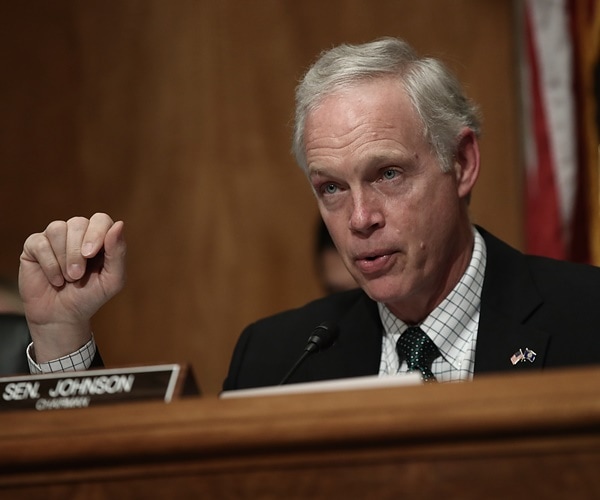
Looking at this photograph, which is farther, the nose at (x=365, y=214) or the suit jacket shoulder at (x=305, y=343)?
the suit jacket shoulder at (x=305, y=343)

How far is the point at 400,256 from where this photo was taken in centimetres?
224

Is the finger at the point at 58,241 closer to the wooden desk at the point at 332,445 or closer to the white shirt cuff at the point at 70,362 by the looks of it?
the white shirt cuff at the point at 70,362

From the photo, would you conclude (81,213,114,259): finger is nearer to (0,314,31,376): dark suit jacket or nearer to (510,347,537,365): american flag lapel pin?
(0,314,31,376): dark suit jacket

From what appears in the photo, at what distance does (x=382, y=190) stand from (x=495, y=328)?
42 centimetres

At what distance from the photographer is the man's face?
2.23 metres

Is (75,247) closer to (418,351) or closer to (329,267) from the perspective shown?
(418,351)

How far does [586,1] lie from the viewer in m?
3.80

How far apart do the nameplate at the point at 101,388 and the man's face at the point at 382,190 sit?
813 mm

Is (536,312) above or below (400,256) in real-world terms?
below

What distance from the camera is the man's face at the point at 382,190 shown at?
223 centimetres

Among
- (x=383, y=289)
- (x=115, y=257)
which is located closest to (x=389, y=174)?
(x=383, y=289)

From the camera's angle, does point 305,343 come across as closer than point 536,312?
No

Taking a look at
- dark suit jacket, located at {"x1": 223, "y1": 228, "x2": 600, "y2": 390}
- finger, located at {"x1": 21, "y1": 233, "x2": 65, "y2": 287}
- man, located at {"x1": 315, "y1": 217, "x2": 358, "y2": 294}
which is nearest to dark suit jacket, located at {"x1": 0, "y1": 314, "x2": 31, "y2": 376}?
finger, located at {"x1": 21, "y1": 233, "x2": 65, "y2": 287}

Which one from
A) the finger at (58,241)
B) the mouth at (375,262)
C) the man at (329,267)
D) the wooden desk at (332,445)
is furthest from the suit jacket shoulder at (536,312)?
the man at (329,267)
